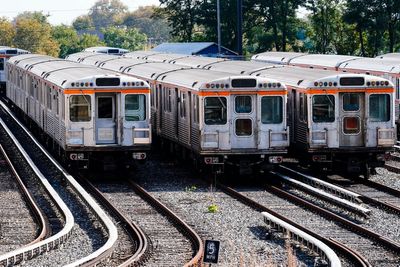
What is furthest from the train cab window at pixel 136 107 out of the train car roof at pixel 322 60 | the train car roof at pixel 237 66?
the train car roof at pixel 322 60

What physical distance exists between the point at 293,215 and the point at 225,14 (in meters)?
50.0

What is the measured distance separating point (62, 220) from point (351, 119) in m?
7.88

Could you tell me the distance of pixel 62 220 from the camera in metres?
20.2

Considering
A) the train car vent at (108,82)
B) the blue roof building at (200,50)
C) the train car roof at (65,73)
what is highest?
the blue roof building at (200,50)

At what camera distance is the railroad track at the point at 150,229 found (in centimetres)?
1658

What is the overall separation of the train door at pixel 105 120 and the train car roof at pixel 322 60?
1354 centimetres

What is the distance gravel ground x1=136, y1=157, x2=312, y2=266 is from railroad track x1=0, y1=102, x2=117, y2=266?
1.62 meters

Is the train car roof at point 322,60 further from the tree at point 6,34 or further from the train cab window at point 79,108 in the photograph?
the tree at point 6,34

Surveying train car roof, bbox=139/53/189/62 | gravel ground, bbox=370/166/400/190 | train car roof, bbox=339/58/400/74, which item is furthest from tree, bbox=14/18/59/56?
gravel ground, bbox=370/166/400/190

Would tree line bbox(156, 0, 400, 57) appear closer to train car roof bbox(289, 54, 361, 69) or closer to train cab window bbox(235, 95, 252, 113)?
train car roof bbox(289, 54, 361, 69)

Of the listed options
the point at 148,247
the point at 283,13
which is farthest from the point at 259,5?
the point at 148,247

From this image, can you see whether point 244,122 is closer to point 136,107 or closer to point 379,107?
point 136,107

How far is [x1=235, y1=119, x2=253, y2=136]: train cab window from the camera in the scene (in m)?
25.0

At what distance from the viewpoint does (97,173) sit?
2700 centimetres
